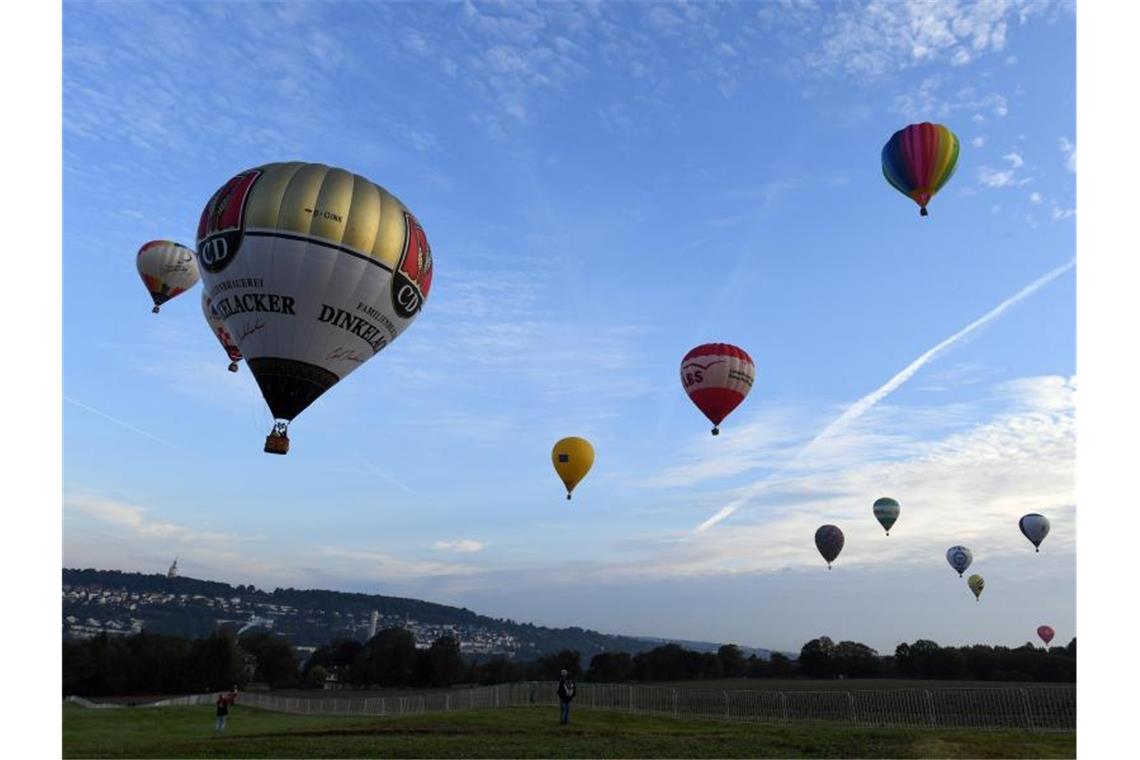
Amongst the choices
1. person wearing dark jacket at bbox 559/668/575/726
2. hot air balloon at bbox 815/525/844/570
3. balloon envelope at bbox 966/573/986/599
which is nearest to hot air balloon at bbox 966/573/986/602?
balloon envelope at bbox 966/573/986/599

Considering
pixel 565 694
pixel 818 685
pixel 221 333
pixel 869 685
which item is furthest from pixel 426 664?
pixel 565 694

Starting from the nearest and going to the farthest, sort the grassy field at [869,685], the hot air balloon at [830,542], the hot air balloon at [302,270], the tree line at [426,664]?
the hot air balloon at [302,270]
the hot air balloon at [830,542]
the grassy field at [869,685]
the tree line at [426,664]

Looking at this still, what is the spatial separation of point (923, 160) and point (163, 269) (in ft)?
133

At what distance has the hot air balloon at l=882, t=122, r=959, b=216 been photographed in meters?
35.2

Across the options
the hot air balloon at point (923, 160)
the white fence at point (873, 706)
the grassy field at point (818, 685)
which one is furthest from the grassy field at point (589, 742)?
the grassy field at point (818, 685)

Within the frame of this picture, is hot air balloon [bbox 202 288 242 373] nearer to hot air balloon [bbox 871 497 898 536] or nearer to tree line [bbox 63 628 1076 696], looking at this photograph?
hot air balloon [bbox 871 497 898 536]

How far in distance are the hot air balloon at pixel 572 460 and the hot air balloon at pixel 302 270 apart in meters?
19.5

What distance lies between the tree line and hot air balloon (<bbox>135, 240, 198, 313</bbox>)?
61.9m

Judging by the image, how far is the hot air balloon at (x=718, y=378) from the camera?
40719 mm

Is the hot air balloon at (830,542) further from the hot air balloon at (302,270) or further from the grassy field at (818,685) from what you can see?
the hot air balloon at (302,270)

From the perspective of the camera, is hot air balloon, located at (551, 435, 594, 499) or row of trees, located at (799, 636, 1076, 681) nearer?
hot air balloon, located at (551, 435, 594, 499)

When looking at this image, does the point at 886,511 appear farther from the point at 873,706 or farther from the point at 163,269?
the point at 163,269

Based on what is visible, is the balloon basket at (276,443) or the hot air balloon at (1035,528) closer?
the balloon basket at (276,443)

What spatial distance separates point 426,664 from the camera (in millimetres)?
130250
